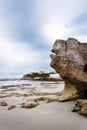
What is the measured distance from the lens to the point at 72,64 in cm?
840

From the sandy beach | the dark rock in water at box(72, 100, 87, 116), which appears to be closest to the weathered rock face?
the sandy beach

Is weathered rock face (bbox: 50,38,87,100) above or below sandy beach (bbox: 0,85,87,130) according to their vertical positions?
above

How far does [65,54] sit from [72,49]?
1.94 feet

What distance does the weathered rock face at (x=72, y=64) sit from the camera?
8.43m

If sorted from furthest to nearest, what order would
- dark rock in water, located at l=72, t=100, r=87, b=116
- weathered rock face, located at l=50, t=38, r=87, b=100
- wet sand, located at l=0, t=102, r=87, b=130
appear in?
1. weathered rock face, located at l=50, t=38, r=87, b=100
2. dark rock in water, located at l=72, t=100, r=87, b=116
3. wet sand, located at l=0, t=102, r=87, b=130

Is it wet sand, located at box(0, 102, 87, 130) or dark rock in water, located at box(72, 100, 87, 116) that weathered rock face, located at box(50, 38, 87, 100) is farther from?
dark rock in water, located at box(72, 100, 87, 116)

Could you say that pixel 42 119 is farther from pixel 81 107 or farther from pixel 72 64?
pixel 72 64

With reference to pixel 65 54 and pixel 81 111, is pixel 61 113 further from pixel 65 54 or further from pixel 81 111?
pixel 65 54

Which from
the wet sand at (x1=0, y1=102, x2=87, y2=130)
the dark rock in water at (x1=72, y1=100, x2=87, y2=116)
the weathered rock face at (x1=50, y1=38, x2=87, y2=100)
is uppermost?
the weathered rock face at (x1=50, y1=38, x2=87, y2=100)

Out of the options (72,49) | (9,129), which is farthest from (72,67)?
(9,129)

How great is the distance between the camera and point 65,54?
8.65 meters

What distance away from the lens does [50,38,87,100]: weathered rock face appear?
843 centimetres

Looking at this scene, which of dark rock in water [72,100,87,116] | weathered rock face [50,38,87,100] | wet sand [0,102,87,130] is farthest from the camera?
weathered rock face [50,38,87,100]

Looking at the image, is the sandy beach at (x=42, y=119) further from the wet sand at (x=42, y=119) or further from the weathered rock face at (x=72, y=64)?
the weathered rock face at (x=72, y=64)
